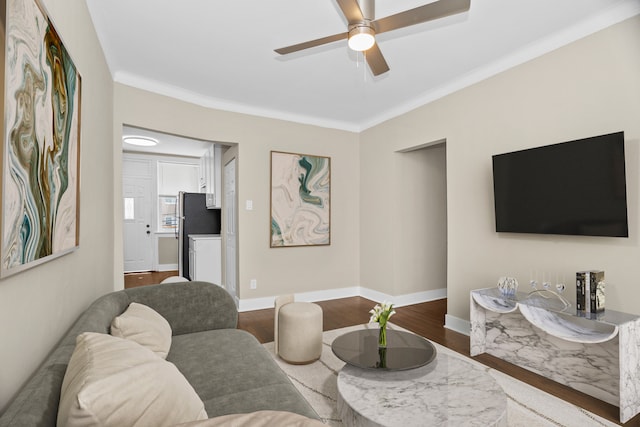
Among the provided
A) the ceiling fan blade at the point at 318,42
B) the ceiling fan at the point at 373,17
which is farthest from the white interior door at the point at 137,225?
the ceiling fan at the point at 373,17

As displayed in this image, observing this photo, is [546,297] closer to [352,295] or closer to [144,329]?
[352,295]

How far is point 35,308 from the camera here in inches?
47.6

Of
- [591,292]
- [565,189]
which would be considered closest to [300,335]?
[591,292]

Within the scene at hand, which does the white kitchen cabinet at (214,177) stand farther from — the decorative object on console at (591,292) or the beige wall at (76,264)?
the decorative object on console at (591,292)

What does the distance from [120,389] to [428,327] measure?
11.0 ft

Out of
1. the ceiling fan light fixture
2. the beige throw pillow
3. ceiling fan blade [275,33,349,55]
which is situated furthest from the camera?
ceiling fan blade [275,33,349,55]

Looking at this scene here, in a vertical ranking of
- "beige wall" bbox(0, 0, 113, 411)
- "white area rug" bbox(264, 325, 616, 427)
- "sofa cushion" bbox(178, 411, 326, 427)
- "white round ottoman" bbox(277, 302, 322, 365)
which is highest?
"beige wall" bbox(0, 0, 113, 411)

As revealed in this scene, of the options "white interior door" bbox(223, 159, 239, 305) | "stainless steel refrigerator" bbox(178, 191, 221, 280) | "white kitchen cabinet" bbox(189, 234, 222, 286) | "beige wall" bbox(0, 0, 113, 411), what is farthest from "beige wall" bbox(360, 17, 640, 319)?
"stainless steel refrigerator" bbox(178, 191, 221, 280)

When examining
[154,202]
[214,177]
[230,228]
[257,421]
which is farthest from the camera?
[154,202]

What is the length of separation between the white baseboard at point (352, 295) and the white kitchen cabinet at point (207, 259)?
1136mm

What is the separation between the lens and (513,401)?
2.13m

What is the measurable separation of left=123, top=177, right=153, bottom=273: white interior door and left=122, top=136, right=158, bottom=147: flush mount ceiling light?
1285 millimetres

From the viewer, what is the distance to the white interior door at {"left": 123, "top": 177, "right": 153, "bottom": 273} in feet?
23.2

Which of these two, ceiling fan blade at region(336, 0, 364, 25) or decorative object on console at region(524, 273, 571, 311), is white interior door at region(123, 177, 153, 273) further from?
decorative object on console at region(524, 273, 571, 311)
